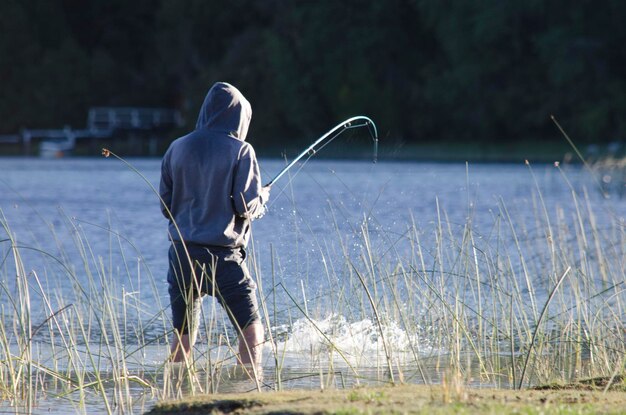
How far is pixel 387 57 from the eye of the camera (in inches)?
2271

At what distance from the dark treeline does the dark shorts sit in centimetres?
4339

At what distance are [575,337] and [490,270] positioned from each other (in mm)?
718

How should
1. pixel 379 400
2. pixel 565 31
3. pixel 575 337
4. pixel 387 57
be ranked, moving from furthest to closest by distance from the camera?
1. pixel 387 57
2. pixel 565 31
3. pixel 575 337
4. pixel 379 400

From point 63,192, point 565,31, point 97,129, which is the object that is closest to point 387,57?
point 565,31

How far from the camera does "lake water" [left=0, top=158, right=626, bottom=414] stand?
749 centimetres

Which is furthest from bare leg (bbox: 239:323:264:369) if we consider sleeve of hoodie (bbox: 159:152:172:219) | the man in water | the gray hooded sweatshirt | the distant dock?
the distant dock

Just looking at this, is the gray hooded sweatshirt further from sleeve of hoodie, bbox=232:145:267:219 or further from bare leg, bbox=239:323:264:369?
bare leg, bbox=239:323:264:369

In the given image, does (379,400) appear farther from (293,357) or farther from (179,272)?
(293,357)

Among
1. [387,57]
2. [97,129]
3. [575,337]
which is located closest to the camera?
[575,337]

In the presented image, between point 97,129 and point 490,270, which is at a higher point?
point 97,129

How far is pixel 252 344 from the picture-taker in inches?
243

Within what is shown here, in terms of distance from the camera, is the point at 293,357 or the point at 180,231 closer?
the point at 180,231

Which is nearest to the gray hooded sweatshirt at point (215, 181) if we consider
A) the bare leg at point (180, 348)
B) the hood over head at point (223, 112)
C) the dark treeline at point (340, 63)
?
the hood over head at point (223, 112)

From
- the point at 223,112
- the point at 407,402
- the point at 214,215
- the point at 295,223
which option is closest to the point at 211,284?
the point at 214,215
